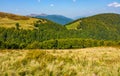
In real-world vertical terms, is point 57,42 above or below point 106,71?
below

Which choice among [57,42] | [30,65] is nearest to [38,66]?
[30,65]

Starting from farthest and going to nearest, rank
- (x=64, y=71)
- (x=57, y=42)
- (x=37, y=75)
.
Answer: (x=57, y=42), (x=64, y=71), (x=37, y=75)

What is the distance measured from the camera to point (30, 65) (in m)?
8.09

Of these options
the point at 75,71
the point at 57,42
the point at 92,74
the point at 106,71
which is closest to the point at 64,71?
the point at 75,71

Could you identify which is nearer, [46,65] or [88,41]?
[46,65]

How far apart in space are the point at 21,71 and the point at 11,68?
506 millimetres

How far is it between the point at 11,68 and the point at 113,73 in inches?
121

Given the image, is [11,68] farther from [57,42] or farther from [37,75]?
[57,42]

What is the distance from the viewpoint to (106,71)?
8.41 metres

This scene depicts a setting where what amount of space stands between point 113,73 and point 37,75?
2393 millimetres

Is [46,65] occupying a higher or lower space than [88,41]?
higher

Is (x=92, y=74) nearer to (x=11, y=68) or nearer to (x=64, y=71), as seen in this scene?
(x=64, y=71)

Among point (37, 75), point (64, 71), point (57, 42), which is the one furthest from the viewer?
point (57, 42)

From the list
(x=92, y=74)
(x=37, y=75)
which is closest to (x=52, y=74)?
(x=37, y=75)
